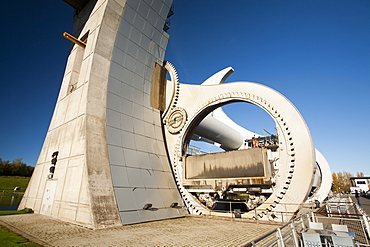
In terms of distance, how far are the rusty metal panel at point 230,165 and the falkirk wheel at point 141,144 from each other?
0.06m

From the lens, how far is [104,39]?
39.7 feet

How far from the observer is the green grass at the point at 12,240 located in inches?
214

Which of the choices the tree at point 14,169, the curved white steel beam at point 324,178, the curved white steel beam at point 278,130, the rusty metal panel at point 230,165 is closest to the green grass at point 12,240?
the curved white steel beam at point 278,130

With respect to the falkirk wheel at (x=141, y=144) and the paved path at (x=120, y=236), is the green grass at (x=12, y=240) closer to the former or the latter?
the paved path at (x=120, y=236)

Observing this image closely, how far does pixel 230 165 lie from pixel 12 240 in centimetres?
964

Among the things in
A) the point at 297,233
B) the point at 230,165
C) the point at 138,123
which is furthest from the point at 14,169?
the point at 297,233

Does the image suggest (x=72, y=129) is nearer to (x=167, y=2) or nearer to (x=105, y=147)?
(x=105, y=147)

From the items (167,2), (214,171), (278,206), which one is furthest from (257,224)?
(167,2)

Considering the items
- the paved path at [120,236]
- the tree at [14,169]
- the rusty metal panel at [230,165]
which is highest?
the tree at [14,169]

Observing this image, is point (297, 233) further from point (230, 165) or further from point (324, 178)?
point (324, 178)

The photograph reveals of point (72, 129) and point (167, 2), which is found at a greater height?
point (167, 2)

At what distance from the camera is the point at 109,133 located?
34.6 ft

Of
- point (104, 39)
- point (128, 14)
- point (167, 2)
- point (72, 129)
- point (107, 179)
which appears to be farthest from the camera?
point (167, 2)

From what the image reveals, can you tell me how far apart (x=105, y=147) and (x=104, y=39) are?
6.67 m
